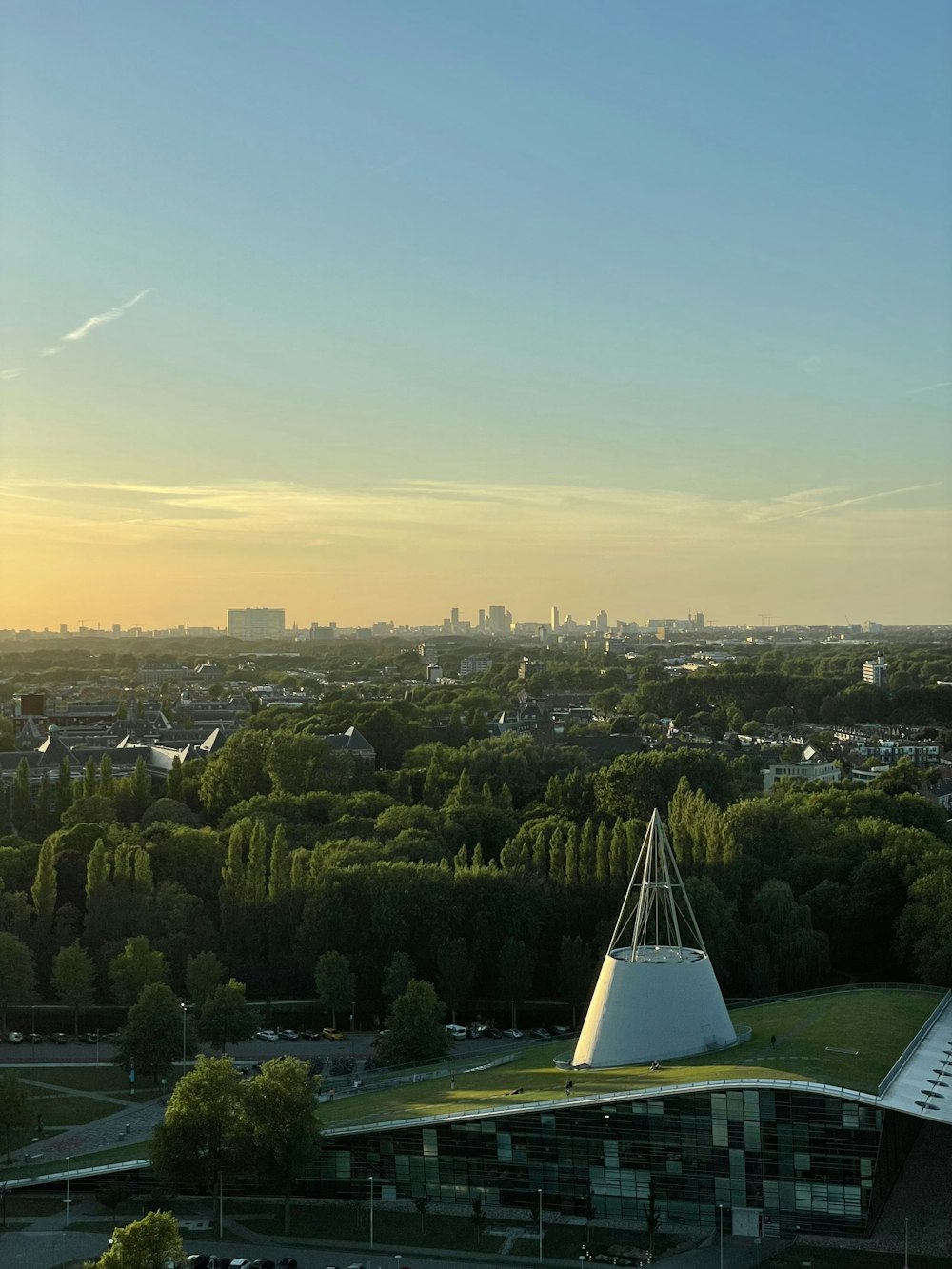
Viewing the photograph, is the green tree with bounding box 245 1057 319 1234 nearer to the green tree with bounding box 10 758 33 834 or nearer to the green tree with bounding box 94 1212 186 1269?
the green tree with bounding box 94 1212 186 1269

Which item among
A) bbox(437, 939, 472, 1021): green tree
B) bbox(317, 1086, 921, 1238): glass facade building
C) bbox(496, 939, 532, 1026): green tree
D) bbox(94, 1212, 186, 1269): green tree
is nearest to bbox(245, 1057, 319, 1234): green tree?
bbox(317, 1086, 921, 1238): glass facade building

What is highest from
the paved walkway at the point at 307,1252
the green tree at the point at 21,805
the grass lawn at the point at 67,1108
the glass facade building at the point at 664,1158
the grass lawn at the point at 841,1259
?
the green tree at the point at 21,805

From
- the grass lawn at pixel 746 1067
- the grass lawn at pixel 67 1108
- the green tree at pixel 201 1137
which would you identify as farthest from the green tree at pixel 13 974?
the green tree at pixel 201 1137

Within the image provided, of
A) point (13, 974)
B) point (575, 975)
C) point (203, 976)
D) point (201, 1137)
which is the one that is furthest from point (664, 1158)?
point (13, 974)

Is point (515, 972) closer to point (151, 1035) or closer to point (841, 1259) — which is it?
point (151, 1035)

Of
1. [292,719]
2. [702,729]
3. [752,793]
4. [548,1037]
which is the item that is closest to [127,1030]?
[548,1037]

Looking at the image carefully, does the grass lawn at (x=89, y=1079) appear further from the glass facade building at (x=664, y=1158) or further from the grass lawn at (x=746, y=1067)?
the glass facade building at (x=664, y=1158)

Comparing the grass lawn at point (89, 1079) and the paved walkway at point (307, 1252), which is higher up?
the paved walkway at point (307, 1252)

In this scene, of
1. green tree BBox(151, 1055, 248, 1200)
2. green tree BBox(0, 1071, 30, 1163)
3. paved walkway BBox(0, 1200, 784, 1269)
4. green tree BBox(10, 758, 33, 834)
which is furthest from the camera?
green tree BBox(10, 758, 33, 834)
